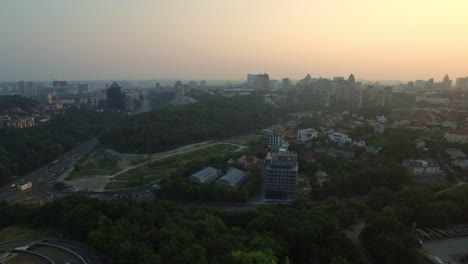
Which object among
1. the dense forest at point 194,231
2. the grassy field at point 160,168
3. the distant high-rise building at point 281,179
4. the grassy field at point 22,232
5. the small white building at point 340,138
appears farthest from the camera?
the small white building at point 340,138

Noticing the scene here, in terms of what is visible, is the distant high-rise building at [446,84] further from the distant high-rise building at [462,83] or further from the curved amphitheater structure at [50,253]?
the curved amphitheater structure at [50,253]

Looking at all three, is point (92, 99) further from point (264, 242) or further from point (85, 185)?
point (264, 242)

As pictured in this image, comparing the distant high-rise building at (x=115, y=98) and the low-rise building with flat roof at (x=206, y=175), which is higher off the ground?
the distant high-rise building at (x=115, y=98)

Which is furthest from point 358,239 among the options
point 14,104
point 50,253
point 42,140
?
point 14,104

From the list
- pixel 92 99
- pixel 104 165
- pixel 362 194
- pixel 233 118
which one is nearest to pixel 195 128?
pixel 233 118

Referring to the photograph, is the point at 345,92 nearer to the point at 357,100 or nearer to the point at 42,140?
the point at 357,100

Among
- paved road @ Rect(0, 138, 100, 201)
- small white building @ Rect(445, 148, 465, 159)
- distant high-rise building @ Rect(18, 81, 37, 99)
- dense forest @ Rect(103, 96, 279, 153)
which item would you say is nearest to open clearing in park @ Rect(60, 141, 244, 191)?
paved road @ Rect(0, 138, 100, 201)

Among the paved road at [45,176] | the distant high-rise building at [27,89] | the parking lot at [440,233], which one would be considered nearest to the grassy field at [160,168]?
the paved road at [45,176]

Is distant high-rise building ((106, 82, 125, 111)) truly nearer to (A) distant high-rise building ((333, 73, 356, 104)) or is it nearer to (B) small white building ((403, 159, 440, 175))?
(A) distant high-rise building ((333, 73, 356, 104))
